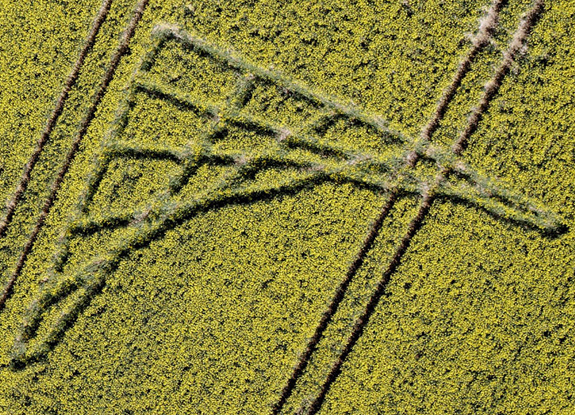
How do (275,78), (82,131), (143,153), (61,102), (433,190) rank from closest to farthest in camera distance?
(433,190) → (275,78) → (143,153) → (82,131) → (61,102)

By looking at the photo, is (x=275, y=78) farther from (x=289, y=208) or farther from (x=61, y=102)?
(x=61, y=102)

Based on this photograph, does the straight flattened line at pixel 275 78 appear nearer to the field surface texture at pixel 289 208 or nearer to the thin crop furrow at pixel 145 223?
the field surface texture at pixel 289 208

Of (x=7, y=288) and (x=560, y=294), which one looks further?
(x=7, y=288)

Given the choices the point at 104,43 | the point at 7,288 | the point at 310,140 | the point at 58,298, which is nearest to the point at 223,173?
the point at 310,140

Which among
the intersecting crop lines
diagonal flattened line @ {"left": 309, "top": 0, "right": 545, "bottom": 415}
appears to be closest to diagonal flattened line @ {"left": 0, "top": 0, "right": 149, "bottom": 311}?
the intersecting crop lines

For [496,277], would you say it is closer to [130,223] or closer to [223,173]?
[223,173]

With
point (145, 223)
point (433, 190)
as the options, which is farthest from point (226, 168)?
point (433, 190)

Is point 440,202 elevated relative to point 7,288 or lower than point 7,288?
elevated
